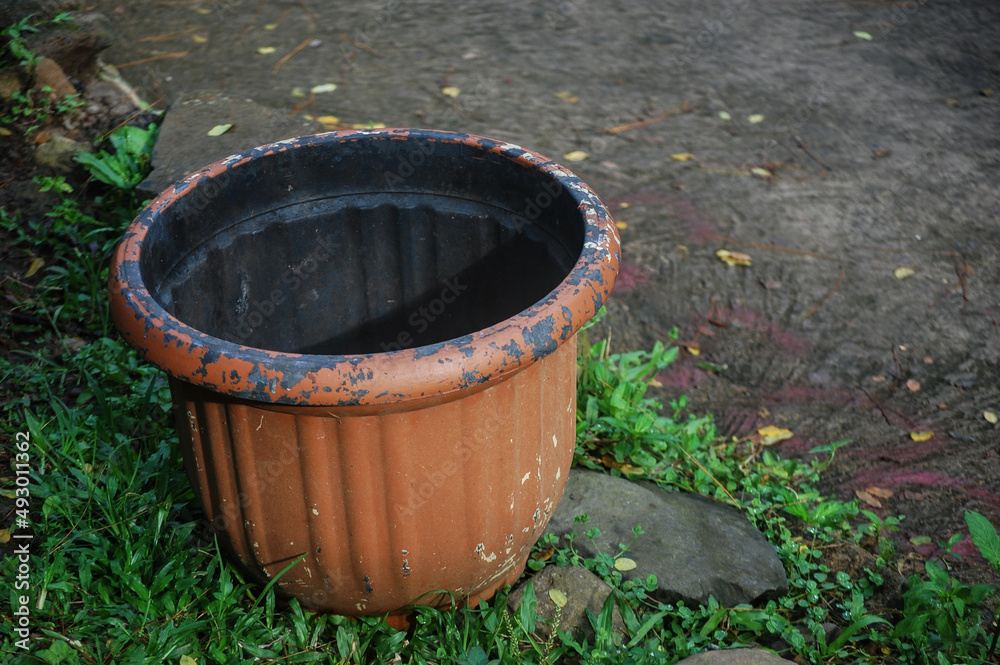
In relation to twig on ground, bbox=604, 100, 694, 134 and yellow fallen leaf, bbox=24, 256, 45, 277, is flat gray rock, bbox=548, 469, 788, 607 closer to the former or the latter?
yellow fallen leaf, bbox=24, 256, 45, 277

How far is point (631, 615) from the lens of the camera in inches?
77.0

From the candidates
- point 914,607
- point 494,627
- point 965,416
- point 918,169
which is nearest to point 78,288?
point 494,627

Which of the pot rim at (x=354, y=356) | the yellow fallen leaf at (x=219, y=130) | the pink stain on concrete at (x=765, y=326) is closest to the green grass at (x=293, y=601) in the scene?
the pink stain on concrete at (x=765, y=326)

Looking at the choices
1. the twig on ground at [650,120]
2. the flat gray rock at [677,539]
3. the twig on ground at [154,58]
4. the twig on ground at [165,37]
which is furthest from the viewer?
the twig on ground at [165,37]

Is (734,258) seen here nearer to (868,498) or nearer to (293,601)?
(868,498)

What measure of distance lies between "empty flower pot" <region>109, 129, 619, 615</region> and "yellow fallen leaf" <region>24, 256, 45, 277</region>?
4.83ft

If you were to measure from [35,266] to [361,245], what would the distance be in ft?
5.58

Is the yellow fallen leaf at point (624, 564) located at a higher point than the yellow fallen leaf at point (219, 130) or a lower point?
lower

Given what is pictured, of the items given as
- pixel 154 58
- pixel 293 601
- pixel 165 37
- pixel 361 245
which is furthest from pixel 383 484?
pixel 165 37

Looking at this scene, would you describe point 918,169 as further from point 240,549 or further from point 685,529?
point 240,549

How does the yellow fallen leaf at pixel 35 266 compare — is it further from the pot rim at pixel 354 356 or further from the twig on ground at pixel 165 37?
the twig on ground at pixel 165 37

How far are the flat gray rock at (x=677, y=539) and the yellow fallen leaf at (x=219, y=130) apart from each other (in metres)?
2.12

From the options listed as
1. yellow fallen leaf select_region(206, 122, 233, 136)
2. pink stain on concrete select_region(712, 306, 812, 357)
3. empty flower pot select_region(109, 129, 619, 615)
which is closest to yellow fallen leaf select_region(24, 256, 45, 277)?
yellow fallen leaf select_region(206, 122, 233, 136)

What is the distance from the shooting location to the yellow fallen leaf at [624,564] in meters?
2.11
